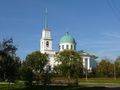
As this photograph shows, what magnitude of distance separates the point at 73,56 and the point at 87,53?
60663mm

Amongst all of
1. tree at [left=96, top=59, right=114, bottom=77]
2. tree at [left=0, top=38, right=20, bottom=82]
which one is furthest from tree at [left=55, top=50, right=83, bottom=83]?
tree at [left=0, top=38, right=20, bottom=82]

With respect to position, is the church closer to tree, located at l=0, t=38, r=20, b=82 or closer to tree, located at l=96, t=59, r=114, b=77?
tree, located at l=96, t=59, r=114, b=77

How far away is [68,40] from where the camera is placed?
160375mm

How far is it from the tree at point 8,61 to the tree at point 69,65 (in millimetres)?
42810

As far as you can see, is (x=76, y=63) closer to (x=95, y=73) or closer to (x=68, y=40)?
(x=95, y=73)

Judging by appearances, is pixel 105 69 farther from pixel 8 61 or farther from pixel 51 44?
pixel 8 61

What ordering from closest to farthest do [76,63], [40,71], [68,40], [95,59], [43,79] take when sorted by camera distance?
[43,79]
[40,71]
[76,63]
[68,40]
[95,59]

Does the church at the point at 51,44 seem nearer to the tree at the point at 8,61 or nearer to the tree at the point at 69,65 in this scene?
the tree at the point at 69,65

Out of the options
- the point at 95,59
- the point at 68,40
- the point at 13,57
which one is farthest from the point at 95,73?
the point at 13,57

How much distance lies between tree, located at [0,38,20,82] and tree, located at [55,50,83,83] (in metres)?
42.8

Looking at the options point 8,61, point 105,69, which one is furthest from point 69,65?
point 8,61

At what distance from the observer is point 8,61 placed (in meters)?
44.4

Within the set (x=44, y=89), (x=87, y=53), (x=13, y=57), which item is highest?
(x=87, y=53)

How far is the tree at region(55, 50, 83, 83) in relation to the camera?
94375 mm
